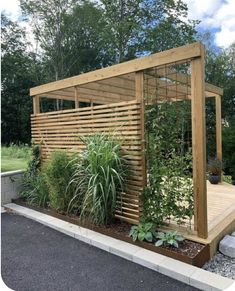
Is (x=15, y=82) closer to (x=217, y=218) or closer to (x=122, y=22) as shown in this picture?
(x=122, y=22)

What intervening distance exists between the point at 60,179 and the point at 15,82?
13265mm

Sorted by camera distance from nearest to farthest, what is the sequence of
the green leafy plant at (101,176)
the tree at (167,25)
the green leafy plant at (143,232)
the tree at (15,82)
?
the green leafy plant at (143,232), the green leafy plant at (101,176), the tree at (167,25), the tree at (15,82)

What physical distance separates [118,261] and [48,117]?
344 centimetres

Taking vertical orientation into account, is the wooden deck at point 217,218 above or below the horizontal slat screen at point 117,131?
below

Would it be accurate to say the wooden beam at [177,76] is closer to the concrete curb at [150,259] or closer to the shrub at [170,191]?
the shrub at [170,191]

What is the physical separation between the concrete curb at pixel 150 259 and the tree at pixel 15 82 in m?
12.1

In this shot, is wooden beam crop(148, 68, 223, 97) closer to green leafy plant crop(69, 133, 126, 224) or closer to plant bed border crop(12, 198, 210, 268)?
green leafy plant crop(69, 133, 126, 224)

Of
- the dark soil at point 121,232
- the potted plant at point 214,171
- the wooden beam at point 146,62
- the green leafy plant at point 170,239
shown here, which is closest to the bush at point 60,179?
the dark soil at point 121,232

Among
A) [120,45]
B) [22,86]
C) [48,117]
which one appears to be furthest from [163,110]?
[22,86]

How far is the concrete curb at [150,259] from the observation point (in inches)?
109

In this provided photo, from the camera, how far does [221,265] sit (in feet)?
10.7

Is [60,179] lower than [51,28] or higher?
lower

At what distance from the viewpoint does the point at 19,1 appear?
50.2ft

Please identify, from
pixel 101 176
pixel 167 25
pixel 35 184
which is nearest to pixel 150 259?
pixel 101 176
